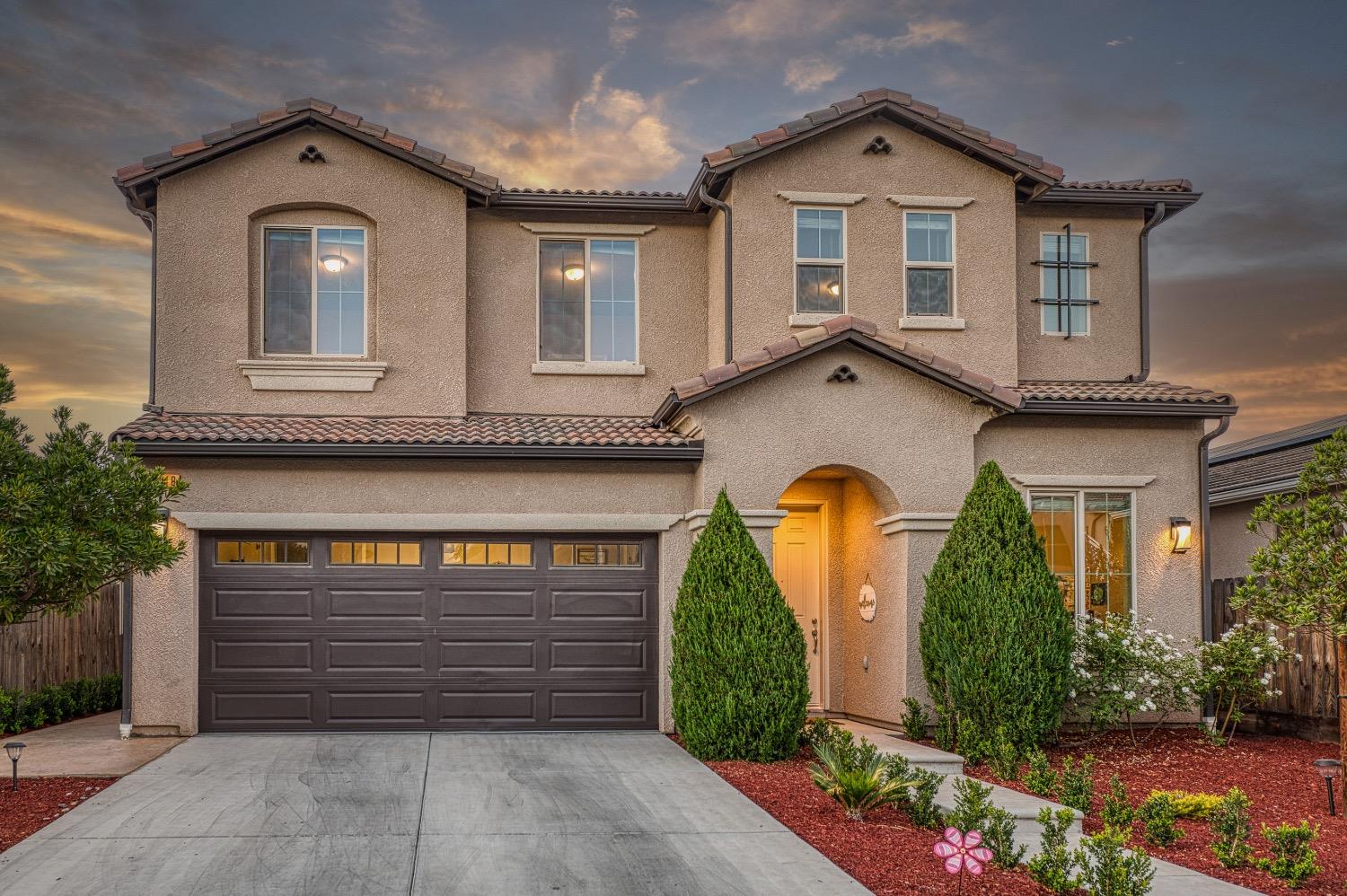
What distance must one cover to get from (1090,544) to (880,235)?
186 inches

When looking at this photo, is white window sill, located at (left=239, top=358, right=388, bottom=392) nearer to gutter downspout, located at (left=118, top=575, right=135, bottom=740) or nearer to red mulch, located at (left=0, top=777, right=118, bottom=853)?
gutter downspout, located at (left=118, top=575, right=135, bottom=740)

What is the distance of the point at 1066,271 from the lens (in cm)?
1530

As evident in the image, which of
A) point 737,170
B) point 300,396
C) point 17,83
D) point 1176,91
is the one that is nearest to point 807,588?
point 737,170

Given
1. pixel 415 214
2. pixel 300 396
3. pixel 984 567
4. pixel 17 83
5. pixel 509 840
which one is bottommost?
pixel 509 840

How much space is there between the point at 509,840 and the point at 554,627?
199 inches

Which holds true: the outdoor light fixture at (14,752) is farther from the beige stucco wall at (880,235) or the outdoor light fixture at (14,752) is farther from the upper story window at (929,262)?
the upper story window at (929,262)

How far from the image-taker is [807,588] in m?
14.7

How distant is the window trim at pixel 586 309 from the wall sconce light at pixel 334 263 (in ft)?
8.18

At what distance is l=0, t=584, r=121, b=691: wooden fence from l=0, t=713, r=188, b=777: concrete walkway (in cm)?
85

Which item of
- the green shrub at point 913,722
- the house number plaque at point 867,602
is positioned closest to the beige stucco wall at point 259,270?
the house number plaque at point 867,602

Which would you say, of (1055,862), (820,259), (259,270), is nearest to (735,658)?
(1055,862)

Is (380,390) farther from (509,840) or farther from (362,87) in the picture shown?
(509,840)

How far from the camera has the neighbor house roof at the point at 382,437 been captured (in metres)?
12.3

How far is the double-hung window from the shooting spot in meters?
13.5
